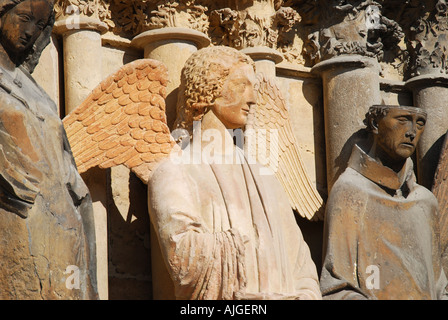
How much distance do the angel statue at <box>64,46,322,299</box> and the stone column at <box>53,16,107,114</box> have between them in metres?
0.34

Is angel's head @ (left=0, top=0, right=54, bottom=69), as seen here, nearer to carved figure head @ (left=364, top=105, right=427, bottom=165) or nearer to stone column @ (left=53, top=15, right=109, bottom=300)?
stone column @ (left=53, top=15, right=109, bottom=300)

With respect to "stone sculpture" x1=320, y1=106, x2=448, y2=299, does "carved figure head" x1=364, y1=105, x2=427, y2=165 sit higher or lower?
higher

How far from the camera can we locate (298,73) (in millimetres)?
9094

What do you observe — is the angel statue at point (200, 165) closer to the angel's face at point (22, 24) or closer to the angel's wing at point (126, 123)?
the angel's wing at point (126, 123)

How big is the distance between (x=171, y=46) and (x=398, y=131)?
1.42 meters

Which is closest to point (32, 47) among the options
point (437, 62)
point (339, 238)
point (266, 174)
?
point (266, 174)

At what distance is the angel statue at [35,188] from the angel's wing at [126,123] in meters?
0.65

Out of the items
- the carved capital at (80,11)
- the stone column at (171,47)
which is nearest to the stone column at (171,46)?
the stone column at (171,47)

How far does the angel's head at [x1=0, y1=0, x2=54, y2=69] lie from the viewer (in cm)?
683

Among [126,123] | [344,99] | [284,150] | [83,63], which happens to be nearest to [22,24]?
[126,123]

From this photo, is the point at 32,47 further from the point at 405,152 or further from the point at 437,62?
the point at 437,62

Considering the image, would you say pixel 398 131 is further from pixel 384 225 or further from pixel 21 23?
pixel 21 23

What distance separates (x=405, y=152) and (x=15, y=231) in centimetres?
271

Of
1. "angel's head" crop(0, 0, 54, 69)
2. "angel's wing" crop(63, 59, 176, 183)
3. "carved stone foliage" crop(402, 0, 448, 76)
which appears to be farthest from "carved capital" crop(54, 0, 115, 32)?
"carved stone foliage" crop(402, 0, 448, 76)
